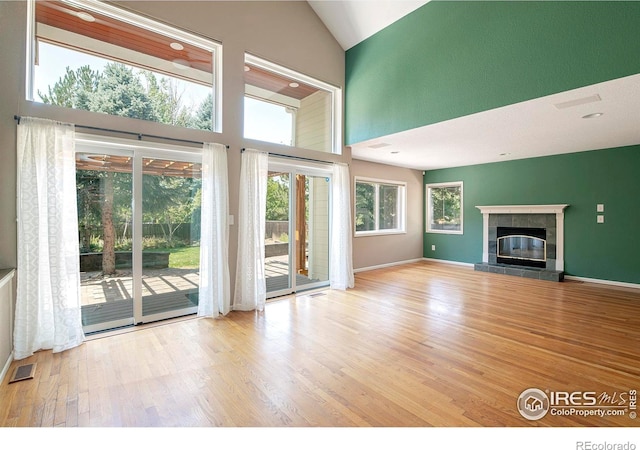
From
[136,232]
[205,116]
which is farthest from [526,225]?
[136,232]

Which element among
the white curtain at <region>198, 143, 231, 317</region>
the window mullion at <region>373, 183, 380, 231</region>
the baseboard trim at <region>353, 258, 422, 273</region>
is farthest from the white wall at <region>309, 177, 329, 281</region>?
the window mullion at <region>373, 183, 380, 231</region>

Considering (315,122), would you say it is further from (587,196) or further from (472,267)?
(587,196)

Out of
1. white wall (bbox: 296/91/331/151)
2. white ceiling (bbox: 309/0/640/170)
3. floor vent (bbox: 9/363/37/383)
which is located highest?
white wall (bbox: 296/91/331/151)

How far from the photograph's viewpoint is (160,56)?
12.1 ft

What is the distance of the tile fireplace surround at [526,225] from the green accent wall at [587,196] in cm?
14

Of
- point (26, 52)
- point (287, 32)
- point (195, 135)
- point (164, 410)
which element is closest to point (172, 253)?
point (195, 135)

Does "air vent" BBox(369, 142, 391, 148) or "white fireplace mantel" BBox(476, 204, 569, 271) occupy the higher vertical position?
"air vent" BBox(369, 142, 391, 148)

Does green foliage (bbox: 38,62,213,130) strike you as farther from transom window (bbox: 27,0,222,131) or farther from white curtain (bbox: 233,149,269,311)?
white curtain (bbox: 233,149,269,311)

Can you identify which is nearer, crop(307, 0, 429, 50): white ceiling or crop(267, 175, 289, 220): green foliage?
crop(307, 0, 429, 50): white ceiling

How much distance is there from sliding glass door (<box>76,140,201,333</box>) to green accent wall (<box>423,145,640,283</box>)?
6.53 m

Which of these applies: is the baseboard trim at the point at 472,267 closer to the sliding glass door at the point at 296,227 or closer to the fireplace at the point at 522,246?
the fireplace at the point at 522,246

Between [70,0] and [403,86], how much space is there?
4.12m

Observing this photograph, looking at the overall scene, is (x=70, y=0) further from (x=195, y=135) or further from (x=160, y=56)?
(x=195, y=135)

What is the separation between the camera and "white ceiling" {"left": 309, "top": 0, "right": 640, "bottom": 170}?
330 centimetres
